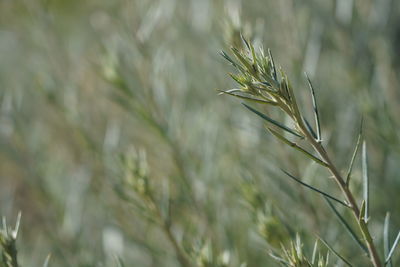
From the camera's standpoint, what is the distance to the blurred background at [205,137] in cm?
80

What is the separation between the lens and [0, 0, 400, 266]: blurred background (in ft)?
2.64

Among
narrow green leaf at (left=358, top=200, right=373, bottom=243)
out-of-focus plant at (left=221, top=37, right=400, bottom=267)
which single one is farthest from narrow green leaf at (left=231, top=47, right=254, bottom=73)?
narrow green leaf at (left=358, top=200, right=373, bottom=243)

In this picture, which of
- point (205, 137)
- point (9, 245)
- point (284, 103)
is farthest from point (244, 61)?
point (205, 137)

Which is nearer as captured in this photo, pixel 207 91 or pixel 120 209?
pixel 120 209

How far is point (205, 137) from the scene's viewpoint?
96 cm

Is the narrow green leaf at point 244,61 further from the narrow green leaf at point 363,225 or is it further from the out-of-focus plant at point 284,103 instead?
the narrow green leaf at point 363,225

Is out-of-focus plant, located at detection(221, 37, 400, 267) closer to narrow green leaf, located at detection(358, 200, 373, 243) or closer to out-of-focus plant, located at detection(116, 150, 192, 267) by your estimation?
narrow green leaf, located at detection(358, 200, 373, 243)

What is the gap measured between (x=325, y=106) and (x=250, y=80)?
66 cm

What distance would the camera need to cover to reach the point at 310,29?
1.04 metres

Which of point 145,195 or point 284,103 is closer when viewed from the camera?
point 284,103

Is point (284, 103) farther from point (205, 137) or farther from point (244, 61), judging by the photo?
point (205, 137)

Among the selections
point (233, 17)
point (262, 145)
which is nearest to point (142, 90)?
point (262, 145)

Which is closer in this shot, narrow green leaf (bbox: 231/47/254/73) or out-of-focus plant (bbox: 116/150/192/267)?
narrow green leaf (bbox: 231/47/254/73)

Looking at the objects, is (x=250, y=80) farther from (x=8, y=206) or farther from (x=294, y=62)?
(x=8, y=206)
